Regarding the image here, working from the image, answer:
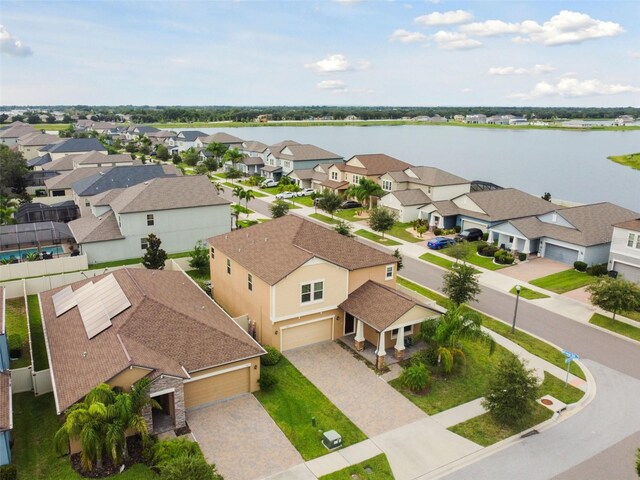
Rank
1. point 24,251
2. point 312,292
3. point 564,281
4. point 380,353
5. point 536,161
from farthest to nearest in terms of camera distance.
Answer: point 536,161
point 24,251
point 564,281
point 312,292
point 380,353

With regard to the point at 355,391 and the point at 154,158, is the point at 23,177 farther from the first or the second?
the point at 355,391

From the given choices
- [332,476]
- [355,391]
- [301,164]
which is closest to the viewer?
[332,476]

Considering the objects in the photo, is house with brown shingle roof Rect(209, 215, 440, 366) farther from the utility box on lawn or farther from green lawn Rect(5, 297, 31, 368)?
green lawn Rect(5, 297, 31, 368)

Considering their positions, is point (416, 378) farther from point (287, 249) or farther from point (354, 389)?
point (287, 249)

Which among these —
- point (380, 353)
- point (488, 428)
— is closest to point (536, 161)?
point (380, 353)

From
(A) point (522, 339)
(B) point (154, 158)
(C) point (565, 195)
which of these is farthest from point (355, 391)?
(B) point (154, 158)

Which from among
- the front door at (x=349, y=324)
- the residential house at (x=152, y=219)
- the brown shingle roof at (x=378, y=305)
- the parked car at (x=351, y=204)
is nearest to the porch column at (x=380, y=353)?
the brown shingle roof at (x=378, y=305)

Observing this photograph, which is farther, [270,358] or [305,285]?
[305,285]
